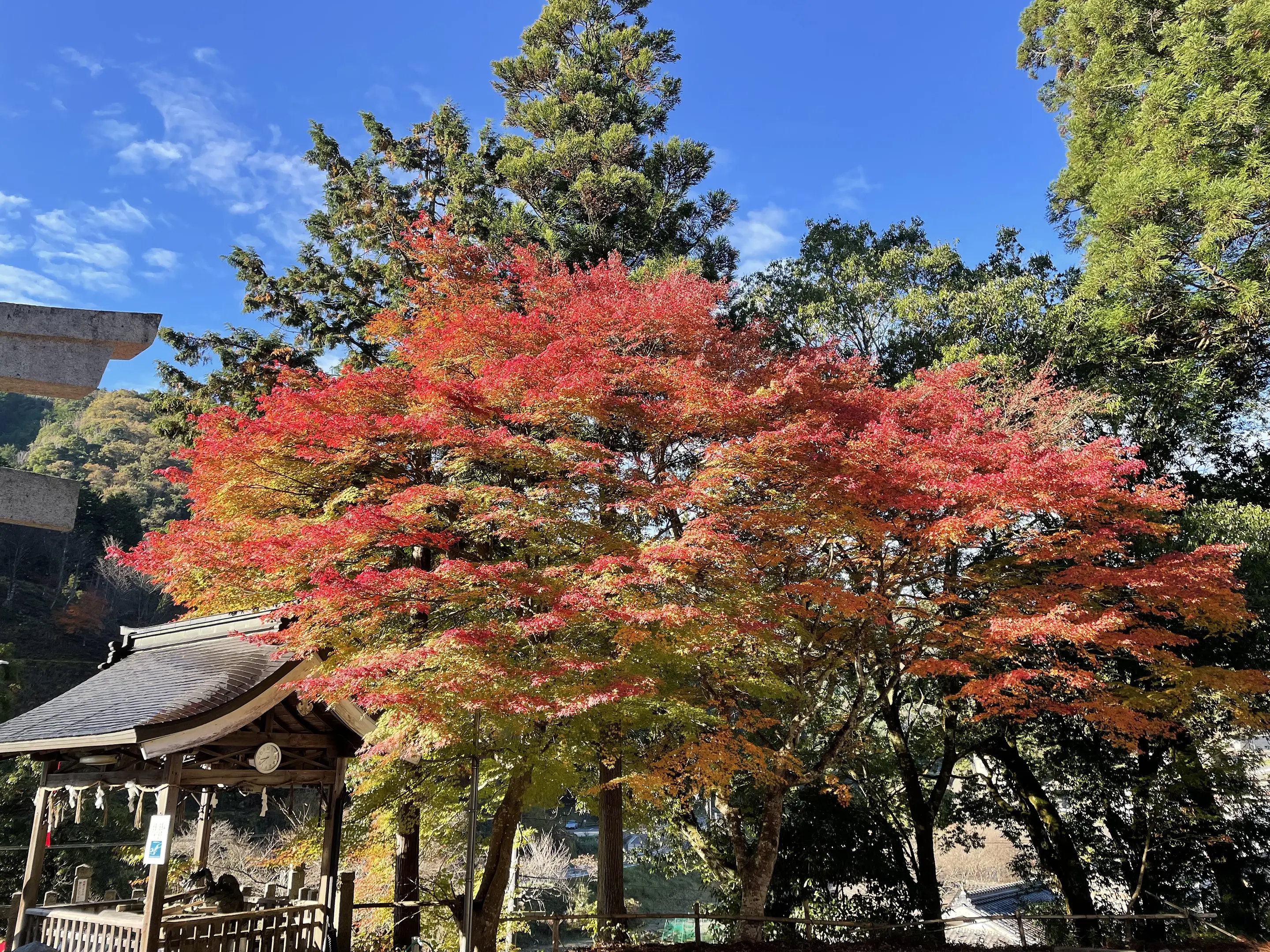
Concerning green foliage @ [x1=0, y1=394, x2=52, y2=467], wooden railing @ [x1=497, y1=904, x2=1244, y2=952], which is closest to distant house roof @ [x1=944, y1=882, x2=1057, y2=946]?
wooden railing @ [x1=497, y1=904, x2=1244, y2=952]

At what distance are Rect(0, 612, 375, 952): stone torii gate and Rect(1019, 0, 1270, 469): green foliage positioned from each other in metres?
16.2

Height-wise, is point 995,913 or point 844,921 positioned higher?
point 844,921

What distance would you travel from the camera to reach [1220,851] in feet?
47.6

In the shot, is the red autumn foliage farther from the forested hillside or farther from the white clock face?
the forested hillside

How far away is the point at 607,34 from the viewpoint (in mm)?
20172

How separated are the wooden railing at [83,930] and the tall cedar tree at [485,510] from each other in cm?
252

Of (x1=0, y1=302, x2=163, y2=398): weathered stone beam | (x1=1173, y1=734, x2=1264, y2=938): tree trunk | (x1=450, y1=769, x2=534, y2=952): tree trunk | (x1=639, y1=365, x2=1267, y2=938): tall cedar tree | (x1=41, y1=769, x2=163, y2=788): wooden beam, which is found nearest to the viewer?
(x1=0, y1=302, x2=163, y2=398): weathered stone beam

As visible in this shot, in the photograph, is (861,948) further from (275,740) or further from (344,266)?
(344,266)

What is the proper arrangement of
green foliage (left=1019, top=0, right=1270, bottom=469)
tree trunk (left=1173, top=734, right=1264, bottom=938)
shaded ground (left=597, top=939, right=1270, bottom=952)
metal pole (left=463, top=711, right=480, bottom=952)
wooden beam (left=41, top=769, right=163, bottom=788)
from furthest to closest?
green foliage (left=1019, top=0, right=1270, bottom=469) < tree trunk (left=1173, top=734, right=1264, bottom=938) < shaded ground (left=597, top=939, right=1270, bottom=952) < metal pole (left=463, top=711, right=480, bottom=952) < wooden beam (left=41, top=769, right=163, bottom=788)

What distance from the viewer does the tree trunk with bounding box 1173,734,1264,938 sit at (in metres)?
13.7

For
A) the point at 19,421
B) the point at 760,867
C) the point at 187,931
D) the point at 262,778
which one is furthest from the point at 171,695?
the point at 19,421

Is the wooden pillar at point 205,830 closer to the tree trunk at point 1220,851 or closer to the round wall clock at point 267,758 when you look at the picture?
the round wall clock at point 267,758

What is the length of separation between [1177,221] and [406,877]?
18.7 metres

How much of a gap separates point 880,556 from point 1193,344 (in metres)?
10.5
